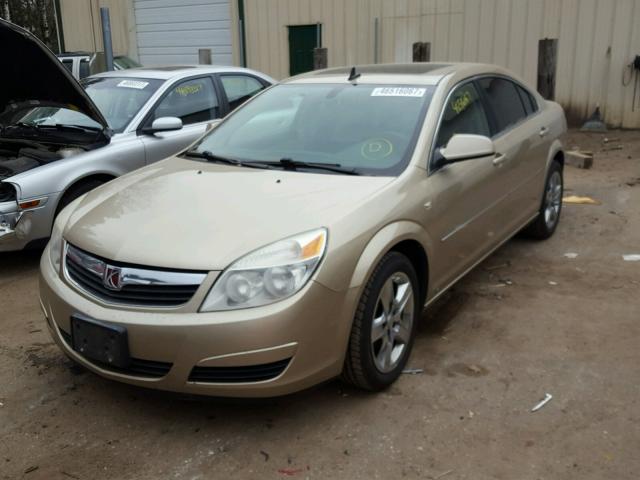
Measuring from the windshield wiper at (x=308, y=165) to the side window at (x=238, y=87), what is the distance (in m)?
3.23

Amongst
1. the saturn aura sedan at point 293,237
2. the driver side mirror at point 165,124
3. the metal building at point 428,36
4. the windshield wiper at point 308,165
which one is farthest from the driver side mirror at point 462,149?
the metal building at point 428,36

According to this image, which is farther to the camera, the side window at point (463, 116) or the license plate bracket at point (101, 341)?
the side window at point (463, 116)

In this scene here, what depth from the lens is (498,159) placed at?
428 centimetres

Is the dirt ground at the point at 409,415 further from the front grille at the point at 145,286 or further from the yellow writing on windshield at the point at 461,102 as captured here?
the yellow writing on windshield at the point at 461,102

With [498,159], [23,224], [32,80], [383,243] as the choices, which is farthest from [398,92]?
[32,80]

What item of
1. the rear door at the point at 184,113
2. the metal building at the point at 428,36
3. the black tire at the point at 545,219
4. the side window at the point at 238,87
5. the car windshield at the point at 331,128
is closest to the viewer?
the car windshield at the point at 331,128

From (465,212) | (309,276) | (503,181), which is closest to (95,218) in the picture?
(309,276)

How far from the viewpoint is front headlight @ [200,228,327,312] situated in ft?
8.68

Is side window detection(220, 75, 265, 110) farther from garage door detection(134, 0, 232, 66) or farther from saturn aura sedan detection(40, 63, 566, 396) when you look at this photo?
garage door detection(134, 0, 232, 66)

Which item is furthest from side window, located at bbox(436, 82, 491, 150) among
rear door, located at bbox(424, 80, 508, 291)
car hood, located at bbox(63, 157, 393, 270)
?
car hood, located at bbox(63, 157, 393, 270)

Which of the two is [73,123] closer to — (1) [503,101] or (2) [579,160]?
(1) [503,101]

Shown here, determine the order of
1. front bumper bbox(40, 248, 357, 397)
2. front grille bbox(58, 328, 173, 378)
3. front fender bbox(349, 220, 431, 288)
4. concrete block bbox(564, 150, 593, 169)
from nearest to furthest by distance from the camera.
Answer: front bumper bbox(40, 248, 357, 397)
front grille bbox(58, 328, 173, 378)
front fender bbox(349, 220, 431, 288)
concrete block bbox(564, 150, 593, 169)

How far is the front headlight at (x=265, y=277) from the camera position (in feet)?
8.68

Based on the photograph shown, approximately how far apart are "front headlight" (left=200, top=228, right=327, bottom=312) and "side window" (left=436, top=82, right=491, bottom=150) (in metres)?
1.33
